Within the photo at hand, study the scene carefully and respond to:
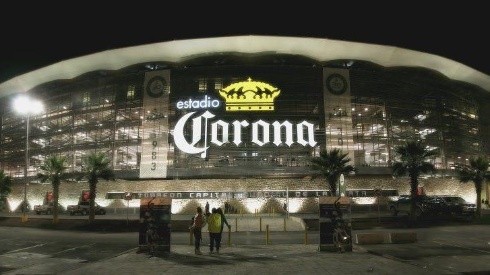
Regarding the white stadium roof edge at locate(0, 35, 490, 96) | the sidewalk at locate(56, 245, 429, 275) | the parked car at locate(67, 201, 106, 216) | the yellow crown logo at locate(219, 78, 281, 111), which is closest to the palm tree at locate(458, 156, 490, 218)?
the white stadium roof edge at locate(0, 35, 490, 96)

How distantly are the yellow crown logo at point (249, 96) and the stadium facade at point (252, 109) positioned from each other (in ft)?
0.40

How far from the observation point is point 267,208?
47062 millimetres

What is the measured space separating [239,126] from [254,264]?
3619 cm

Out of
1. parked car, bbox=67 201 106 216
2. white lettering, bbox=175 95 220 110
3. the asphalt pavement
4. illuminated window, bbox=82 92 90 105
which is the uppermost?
illuminated window, bbox=82 92 90 105

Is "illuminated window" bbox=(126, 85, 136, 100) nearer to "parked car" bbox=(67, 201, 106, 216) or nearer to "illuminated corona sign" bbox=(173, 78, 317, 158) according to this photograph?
"illuminated corona sign" bbox=(173, 78, 317, 158)

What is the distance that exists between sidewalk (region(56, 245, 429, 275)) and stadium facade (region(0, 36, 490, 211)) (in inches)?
1275

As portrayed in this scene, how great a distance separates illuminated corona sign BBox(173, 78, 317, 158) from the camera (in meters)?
49.0

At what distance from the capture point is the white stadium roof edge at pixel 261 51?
5228cm

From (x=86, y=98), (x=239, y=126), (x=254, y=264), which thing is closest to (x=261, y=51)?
(x=239, y=126)

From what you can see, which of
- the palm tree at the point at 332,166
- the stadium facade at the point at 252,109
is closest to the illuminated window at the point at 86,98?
the stadium facade at the point at 252,109

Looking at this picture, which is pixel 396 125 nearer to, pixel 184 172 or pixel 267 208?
pixel 267 208

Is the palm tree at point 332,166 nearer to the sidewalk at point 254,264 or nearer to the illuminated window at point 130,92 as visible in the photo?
the sidewalk at point 254,264

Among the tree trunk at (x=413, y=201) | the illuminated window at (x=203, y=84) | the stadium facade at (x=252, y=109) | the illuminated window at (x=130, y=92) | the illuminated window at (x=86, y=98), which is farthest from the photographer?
the illuminated window at (x=86, y=98)

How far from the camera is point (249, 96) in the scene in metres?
50.0
